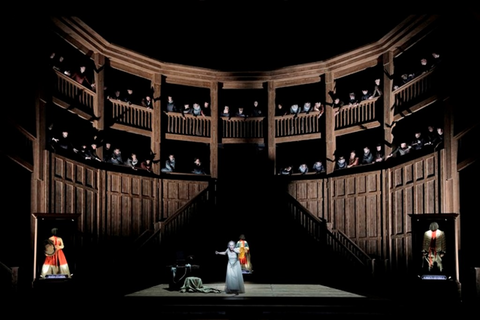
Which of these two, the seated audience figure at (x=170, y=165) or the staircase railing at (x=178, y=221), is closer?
the staircase railing at (x=178, y=221)

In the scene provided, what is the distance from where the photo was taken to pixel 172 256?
73.6 feet

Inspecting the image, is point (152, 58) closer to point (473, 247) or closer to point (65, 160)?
point (65, 160)

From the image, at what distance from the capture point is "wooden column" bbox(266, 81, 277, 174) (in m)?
26.6

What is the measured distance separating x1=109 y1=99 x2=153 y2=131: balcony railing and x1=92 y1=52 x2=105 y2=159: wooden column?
0.52m

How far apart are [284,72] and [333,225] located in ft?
19.2

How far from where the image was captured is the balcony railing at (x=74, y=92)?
22.0 m

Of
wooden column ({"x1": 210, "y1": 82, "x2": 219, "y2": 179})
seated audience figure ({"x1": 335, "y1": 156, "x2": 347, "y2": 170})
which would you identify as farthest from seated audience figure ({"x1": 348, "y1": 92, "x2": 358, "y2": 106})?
wooden column ({"x1": 210, "y1": 82, "x2": 219, "y2": 179})

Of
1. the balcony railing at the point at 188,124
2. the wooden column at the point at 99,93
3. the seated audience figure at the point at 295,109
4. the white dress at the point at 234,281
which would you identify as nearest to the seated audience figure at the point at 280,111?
the seated audience figure at the point at 295,109

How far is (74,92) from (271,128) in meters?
7.43

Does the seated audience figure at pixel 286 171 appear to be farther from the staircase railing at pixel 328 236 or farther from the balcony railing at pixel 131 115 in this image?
the balcony railing at pixel 131 115

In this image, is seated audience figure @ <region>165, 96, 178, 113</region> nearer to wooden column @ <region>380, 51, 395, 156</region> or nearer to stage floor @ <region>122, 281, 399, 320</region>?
wooden column @ <region>380, 51, 395, 156</region>

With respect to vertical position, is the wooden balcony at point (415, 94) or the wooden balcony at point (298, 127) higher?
the wooden balcony at point (415, 94)

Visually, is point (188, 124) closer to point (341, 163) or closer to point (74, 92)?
point (74, 92)

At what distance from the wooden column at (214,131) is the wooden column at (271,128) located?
6.16 feet
